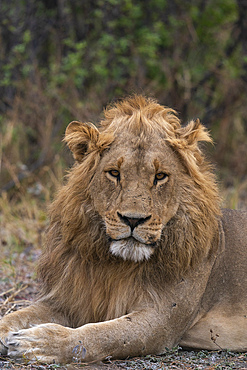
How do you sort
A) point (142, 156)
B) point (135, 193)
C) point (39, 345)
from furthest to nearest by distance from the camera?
point (142, 156)
point (135, 193)
point (39, 345)

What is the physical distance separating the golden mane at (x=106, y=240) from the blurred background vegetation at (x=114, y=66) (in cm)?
491

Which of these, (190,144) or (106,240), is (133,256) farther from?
(190,144)

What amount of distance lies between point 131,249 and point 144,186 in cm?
35

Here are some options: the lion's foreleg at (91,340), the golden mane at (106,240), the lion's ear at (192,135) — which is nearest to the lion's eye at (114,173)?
the golden mane at (106,240)

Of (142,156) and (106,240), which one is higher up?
(142,156)

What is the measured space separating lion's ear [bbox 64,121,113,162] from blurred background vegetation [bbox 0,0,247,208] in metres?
4.92

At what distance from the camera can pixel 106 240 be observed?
11.1 feet

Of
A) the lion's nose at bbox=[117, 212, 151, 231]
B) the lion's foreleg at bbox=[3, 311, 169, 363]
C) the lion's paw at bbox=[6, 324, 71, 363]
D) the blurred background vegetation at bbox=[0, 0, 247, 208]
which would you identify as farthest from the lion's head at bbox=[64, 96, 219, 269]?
the blurred background vegetation at bbox=[0, 0, 247, 208]

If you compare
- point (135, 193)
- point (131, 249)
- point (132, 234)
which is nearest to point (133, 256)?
point (131, 249)

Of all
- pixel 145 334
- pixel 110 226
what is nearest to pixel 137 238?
pixel 110 226

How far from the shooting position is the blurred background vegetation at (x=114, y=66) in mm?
8844

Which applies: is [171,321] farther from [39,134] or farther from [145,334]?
[39,134]

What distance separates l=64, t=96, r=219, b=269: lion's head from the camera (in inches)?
127

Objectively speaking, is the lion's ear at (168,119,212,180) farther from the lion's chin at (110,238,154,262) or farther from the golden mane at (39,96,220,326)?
the lion's chin at (110,238,154,262)
